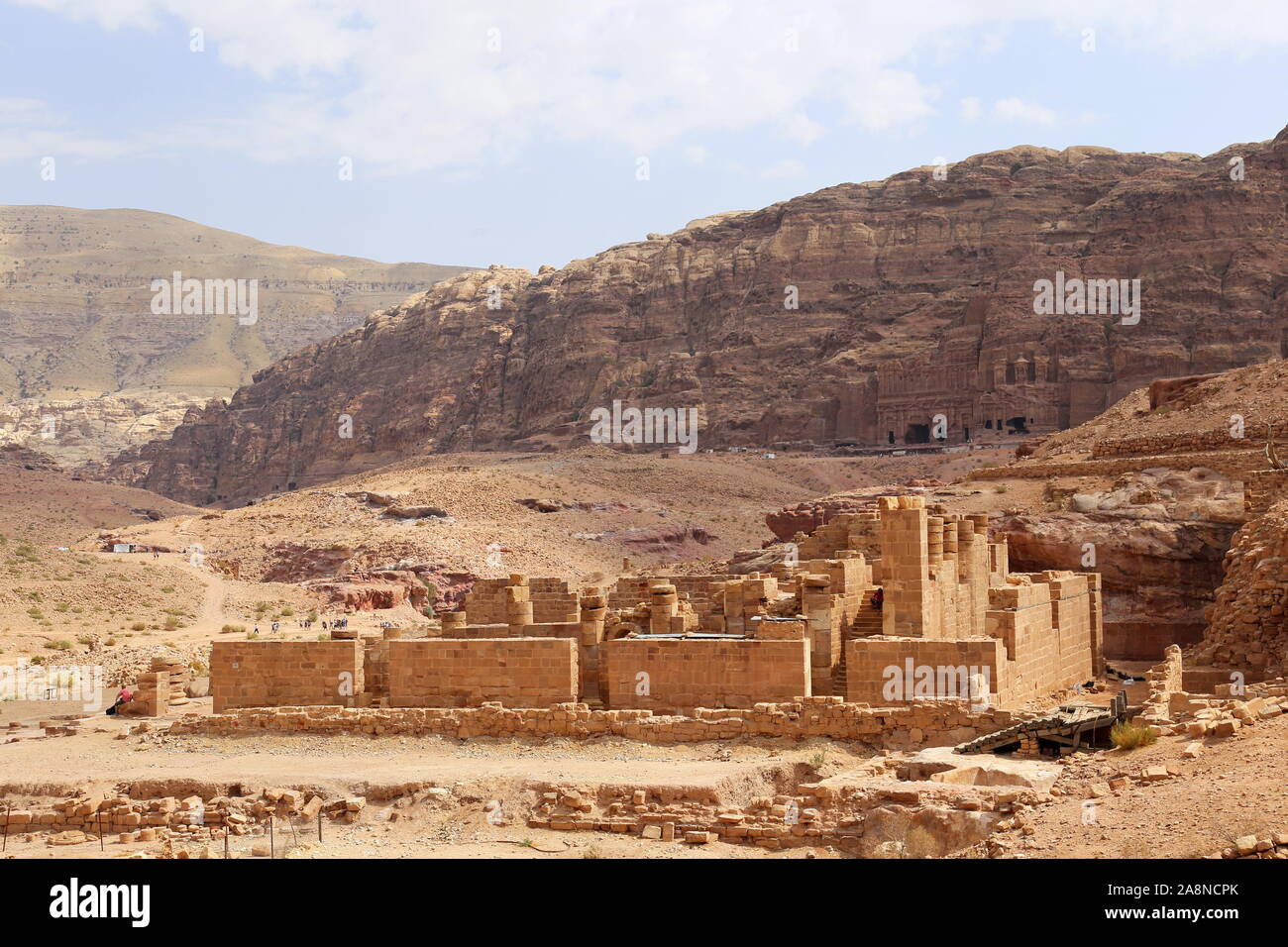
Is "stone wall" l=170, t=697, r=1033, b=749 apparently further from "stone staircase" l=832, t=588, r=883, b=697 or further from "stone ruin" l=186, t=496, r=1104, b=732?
"stone staircase" l=832, t=588, r=883, b=697

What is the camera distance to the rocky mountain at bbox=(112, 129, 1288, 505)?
3275 inches

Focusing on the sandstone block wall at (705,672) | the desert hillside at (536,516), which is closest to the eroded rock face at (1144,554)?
the sandstone block wall at (705,672)

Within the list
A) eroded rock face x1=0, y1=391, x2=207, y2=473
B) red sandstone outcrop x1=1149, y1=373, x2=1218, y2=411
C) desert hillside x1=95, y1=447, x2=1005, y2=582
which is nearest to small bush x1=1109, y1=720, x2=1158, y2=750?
red sandstone outcrop x1=1149, y1=373, x2=1218, y2=411

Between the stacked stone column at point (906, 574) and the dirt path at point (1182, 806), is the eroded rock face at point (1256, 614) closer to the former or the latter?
the stacked stone column at point (906, 574)

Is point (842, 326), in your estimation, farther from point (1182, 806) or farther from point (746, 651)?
point (1182, 806)

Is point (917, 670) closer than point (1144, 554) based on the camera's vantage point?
Yes

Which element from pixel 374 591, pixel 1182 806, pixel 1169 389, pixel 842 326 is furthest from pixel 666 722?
pixel 842 326

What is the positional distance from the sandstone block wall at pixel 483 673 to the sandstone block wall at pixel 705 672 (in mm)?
624

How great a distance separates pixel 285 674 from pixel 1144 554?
17.7 metres

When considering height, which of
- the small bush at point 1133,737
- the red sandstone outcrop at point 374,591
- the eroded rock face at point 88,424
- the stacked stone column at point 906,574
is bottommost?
the red sandstone outcrop at point 374,591

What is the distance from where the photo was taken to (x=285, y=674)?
18.9 metres

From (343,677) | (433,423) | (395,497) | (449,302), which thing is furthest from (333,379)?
(343,677)

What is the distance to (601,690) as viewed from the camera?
17922 mm

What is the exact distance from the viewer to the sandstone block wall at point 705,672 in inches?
653
